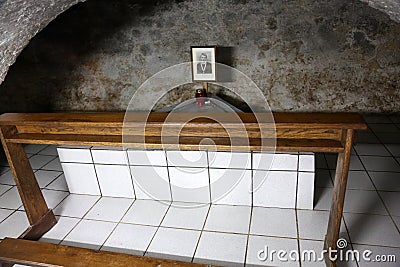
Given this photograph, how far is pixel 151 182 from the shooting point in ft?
8.30

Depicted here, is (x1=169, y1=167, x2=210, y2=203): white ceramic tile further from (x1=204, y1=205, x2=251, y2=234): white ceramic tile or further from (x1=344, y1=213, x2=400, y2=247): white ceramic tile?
(x1=344, y1=213, x2=400, y2=247): white ceramic tile

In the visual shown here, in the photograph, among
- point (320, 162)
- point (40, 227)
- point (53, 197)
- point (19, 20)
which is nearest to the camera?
point (19, 20)

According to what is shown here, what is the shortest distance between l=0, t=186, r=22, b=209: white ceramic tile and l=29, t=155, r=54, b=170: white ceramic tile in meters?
0.41

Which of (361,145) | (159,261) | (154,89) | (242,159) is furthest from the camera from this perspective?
(154,89)

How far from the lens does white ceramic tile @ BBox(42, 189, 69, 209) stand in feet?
8.65

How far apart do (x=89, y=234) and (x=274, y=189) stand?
1.41 metres

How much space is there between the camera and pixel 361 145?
3270 mm

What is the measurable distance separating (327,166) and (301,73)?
4.94 ft

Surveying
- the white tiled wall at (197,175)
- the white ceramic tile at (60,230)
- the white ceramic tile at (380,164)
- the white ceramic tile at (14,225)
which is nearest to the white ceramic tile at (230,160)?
the white tiled wall at (197,175)

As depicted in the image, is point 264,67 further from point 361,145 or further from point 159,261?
point 159,261

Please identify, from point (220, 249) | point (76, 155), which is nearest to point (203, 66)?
point (76, 155)

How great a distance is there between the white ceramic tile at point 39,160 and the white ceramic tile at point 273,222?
7.50ft

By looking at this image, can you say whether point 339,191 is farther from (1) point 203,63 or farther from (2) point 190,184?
(1) point 203,63

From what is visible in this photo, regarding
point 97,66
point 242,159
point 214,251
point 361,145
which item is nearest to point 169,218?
point 214,251
